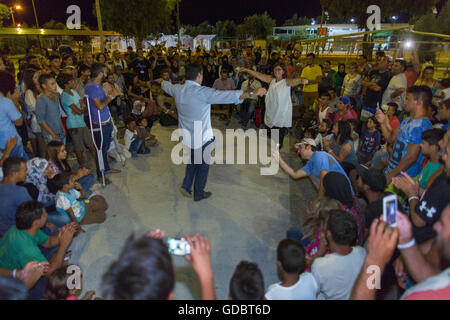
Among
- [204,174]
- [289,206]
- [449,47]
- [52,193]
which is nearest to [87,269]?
[52,193]

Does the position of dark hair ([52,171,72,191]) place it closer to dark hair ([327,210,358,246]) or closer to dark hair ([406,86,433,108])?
dark hair ([327,210,358,246])

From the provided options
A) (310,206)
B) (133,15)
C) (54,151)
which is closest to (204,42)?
(133,15)

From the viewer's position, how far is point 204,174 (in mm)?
4199

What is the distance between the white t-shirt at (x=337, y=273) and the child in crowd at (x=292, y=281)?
0.31ft

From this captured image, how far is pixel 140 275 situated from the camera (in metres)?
1.14

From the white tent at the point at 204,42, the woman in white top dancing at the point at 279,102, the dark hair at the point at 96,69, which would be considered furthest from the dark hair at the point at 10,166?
the white tent at the point at 204,42

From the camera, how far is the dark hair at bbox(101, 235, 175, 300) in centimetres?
114

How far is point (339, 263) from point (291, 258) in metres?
0.41

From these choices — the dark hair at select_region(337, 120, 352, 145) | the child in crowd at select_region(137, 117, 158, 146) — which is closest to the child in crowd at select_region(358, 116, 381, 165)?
the dark hair at select_region(337, 120, 352, 145)

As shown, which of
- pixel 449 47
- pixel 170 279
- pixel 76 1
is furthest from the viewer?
pixel 76 1

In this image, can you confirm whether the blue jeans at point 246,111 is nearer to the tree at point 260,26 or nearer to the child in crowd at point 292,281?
the child in crowd at point 292,281

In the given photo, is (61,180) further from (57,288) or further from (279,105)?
(279,105)
